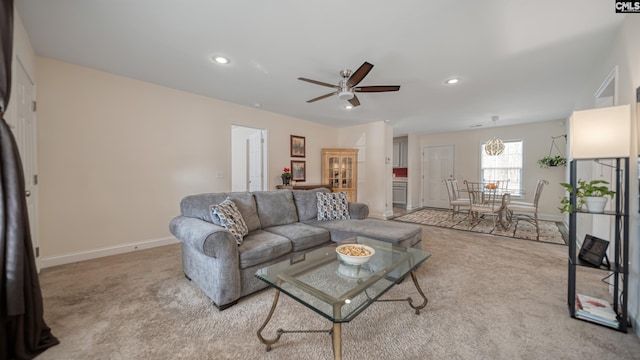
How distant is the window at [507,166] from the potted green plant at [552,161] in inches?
18.0

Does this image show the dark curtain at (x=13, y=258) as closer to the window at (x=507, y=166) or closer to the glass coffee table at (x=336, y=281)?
the glass coffee table at (x=336, y=281)

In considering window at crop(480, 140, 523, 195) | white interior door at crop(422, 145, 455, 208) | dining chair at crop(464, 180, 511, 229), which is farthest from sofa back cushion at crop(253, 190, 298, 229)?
window at crop(480, 140, 523, 195)

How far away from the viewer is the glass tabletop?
126 cm

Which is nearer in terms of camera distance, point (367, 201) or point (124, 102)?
point (124, 102)

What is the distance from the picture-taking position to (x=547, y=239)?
3930mm

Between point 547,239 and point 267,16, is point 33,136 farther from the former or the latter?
point 547,239

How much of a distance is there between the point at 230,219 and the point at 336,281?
4.04ft

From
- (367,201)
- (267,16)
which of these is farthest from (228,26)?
(367,201)

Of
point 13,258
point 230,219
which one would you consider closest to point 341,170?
point 230,219

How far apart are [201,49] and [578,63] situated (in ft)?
13.8

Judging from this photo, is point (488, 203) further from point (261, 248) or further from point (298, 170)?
point (261, 248)

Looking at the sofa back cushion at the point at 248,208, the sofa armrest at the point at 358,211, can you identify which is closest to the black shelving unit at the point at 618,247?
the sofa armrest at the point at 358,211

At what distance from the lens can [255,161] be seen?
519 cm

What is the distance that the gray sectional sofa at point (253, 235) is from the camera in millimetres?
1904
